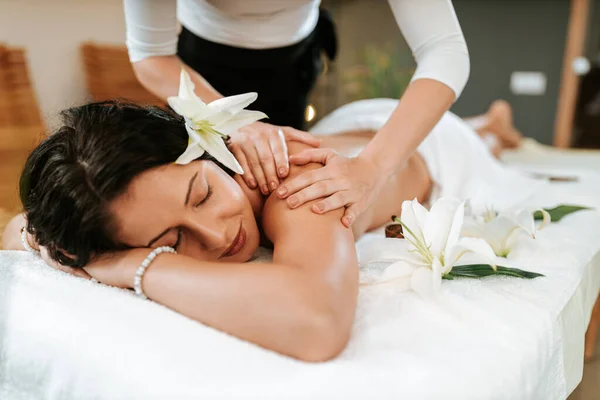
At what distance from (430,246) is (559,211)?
0.64 metres

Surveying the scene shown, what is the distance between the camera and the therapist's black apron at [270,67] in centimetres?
158

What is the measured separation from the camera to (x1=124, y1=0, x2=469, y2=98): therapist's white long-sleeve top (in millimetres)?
1171

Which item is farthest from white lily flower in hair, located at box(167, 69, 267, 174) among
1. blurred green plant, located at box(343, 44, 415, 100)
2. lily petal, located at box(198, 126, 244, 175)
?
blurred green plant, located at box(343, 44, 415, 100)

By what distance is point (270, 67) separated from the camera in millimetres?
1607

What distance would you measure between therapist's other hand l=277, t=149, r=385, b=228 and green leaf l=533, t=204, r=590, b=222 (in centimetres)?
49

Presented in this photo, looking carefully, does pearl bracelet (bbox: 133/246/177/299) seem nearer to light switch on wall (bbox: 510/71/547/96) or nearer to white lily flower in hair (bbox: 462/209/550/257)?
white lily flower in hair (bbox: 462/209/550/257)

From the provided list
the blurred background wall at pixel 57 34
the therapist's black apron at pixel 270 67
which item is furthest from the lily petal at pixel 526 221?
the blurred background wall at pixel 57 34

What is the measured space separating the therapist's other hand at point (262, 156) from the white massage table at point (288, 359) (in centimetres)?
31

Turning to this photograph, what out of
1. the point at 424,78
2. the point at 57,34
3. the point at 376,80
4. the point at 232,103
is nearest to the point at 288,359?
the point at 232,103

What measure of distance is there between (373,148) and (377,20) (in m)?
3.89

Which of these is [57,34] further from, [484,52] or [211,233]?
[484,52]

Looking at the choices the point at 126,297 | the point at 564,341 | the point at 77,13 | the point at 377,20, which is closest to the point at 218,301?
the point at 126,297

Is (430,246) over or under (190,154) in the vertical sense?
under

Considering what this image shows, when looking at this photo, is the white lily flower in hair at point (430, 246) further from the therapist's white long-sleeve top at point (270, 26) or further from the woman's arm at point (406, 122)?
the therapist's white long-sleeve top at point (270, 26)
